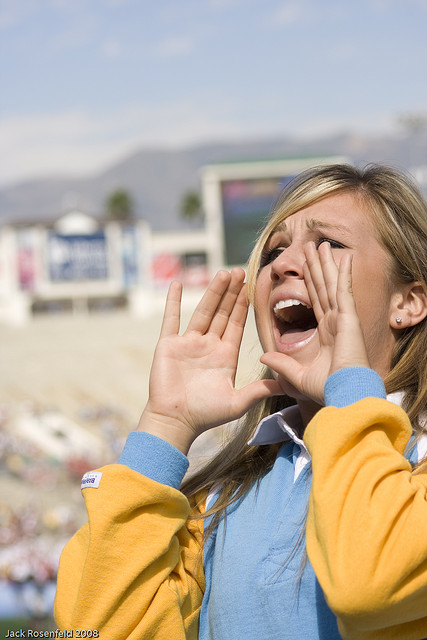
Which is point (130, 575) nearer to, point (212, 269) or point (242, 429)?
point (242, 429)

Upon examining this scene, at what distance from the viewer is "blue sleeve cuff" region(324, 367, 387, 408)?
136 cm

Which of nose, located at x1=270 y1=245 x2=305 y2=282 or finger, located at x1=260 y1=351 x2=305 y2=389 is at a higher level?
nose, located at x1=270 y1=245 x2=305 y2=282

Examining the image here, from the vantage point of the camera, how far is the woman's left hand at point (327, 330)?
1.41 metres

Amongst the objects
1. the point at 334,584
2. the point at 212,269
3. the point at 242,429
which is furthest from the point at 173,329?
the point at 212,269

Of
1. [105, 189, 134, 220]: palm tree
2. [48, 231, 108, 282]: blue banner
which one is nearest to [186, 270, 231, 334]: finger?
[48, 231, 108, 282]: blue banner

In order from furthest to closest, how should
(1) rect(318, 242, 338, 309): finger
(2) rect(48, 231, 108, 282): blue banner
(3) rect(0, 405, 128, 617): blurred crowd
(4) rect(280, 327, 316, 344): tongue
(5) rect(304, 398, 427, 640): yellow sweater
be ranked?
(2) rect(48, 231, 108, 282): blue banner
(3) rect(0, 405, 128, 617): blurred crowd
(4) rect(280, 327, 316, 344): tongue
(1) rect(318, 242, 338, 309): finger
(5) rect(304, 398, 427, 640): yellow sweater

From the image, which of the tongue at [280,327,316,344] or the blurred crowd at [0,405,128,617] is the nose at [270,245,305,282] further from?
the blurred crowd at [0,405,128,617]

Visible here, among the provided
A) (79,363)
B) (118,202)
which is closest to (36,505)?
(79,363)

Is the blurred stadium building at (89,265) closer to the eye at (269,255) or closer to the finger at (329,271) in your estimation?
the eye at (269,255)

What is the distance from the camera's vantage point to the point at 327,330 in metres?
1.49

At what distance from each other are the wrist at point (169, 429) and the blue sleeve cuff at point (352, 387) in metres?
0.36

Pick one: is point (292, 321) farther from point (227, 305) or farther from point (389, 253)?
point (389, 253)

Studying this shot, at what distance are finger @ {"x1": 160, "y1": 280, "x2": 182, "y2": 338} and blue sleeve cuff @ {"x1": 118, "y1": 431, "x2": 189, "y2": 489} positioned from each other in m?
0.26

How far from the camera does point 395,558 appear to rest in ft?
3.99
